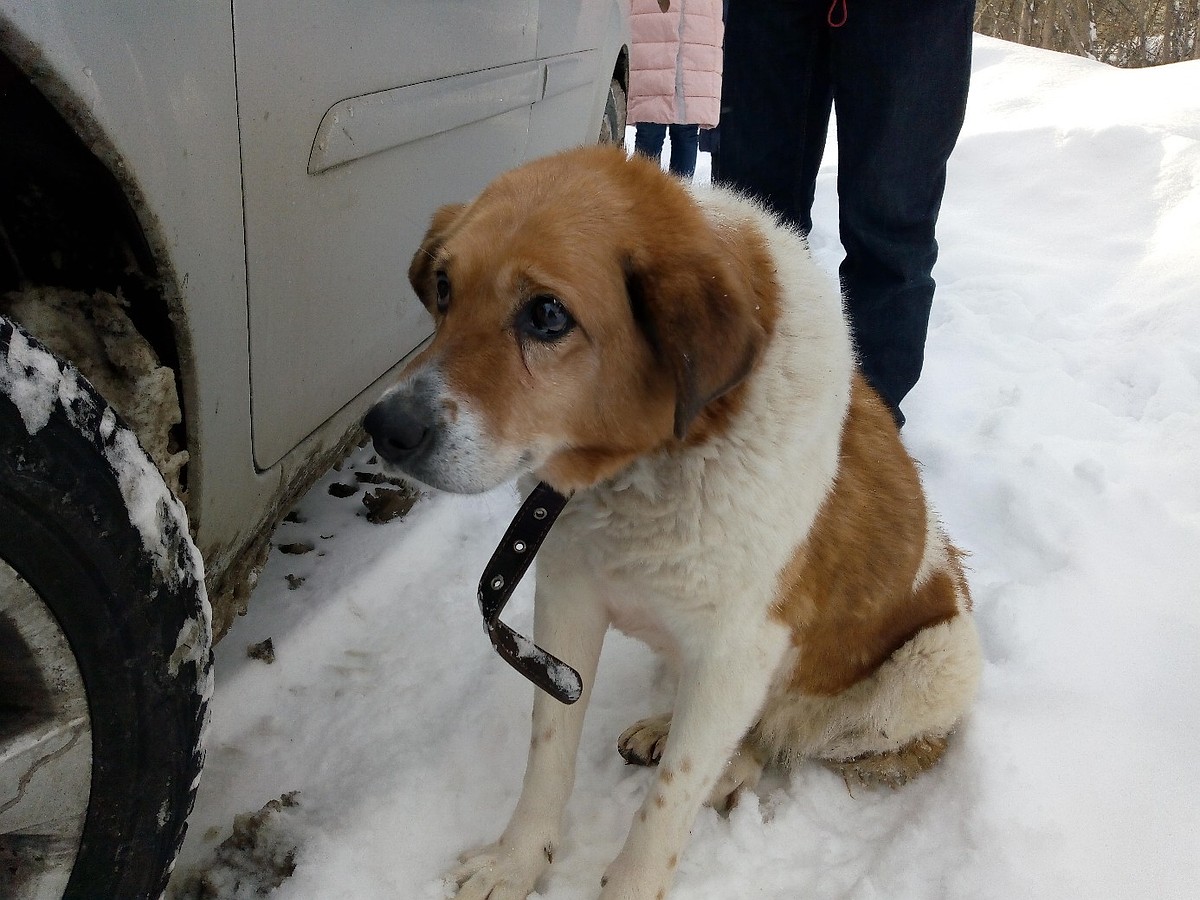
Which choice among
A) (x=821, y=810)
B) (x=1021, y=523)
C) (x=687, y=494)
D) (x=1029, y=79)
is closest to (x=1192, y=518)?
(x=1021, y=523)

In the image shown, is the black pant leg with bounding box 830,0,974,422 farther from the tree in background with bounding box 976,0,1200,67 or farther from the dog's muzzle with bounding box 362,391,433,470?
the tree in background with bounding box 976,0,1200,67

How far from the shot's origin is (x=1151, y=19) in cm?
1132

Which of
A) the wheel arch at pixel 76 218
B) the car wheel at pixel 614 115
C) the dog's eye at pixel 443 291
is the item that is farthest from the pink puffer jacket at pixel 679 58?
the wheel arch at pixel 76 218

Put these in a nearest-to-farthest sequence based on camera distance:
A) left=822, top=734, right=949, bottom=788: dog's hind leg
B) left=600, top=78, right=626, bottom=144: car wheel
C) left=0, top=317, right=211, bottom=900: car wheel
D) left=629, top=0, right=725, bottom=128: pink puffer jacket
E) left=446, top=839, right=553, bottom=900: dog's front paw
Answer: left=0, top=317, right=211, bottom=900: car wheel < left=446, top=839, right=553, bottom=900: dog's front paw < left=822, top=734, right=949, bottom=788: dog's hind leg < left=600, top=78, right=626, bottom=144: car wheel < left=629, top=0, right=725, bottom=128: pink puffer jacket

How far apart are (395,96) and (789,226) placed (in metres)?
0.90

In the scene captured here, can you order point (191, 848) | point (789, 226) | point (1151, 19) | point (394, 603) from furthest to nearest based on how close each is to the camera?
point (1151, 19) → point (394, 603) → point (789, 226) → point (191, 848)

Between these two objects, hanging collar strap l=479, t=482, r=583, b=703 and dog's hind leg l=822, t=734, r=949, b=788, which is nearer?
hanging collar strap l=479, t=482, r=583, b=703

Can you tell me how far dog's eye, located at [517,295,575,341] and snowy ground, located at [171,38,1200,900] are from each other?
3.73 ft

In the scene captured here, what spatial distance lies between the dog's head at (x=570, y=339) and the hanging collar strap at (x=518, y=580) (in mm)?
148

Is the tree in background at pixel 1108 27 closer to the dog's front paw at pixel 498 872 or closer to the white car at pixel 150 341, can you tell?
the white car at pixel 150 341

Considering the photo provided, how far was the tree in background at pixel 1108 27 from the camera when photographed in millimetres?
10820

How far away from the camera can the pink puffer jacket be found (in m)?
5.26

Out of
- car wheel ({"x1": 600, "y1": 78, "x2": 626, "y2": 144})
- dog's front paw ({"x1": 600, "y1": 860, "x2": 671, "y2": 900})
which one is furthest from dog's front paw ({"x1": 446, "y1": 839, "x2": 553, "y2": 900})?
car wheel ({"x1": 600, "y1": 78, "x2": 626, "y2": 144})

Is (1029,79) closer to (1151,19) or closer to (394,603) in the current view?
(1151,19)
